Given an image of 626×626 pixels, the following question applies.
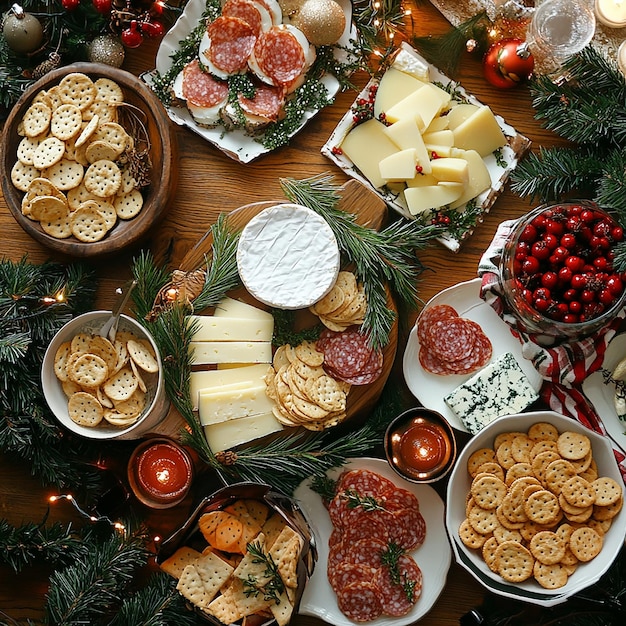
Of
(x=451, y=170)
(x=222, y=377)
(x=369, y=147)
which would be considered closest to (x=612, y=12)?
(x=451, y=170)

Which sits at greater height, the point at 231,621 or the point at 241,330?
the point at 241,330

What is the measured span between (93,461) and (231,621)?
0.53 m

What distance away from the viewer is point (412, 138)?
195 cm

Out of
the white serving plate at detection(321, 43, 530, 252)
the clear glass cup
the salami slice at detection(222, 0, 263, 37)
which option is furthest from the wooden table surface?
the salami slice at detection(222, 0, 263, 37)

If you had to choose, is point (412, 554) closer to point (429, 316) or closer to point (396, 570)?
point (396, 570)

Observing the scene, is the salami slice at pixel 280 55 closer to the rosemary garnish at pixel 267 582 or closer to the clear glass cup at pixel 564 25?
the clear glass cup at pixel 564 25

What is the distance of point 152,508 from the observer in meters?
1.97

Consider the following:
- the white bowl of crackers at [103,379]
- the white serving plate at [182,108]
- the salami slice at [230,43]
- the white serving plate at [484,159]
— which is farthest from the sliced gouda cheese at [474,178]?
the white bowl of crackers at [103,379]

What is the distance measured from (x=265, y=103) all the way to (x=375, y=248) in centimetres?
47

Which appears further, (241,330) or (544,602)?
(241,330)

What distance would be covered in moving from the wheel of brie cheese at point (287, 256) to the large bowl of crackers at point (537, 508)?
0.53 m

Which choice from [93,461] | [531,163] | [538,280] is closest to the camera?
[538,280]

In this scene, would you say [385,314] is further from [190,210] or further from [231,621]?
[231,621]

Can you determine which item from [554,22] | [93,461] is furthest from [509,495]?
[554,22]
